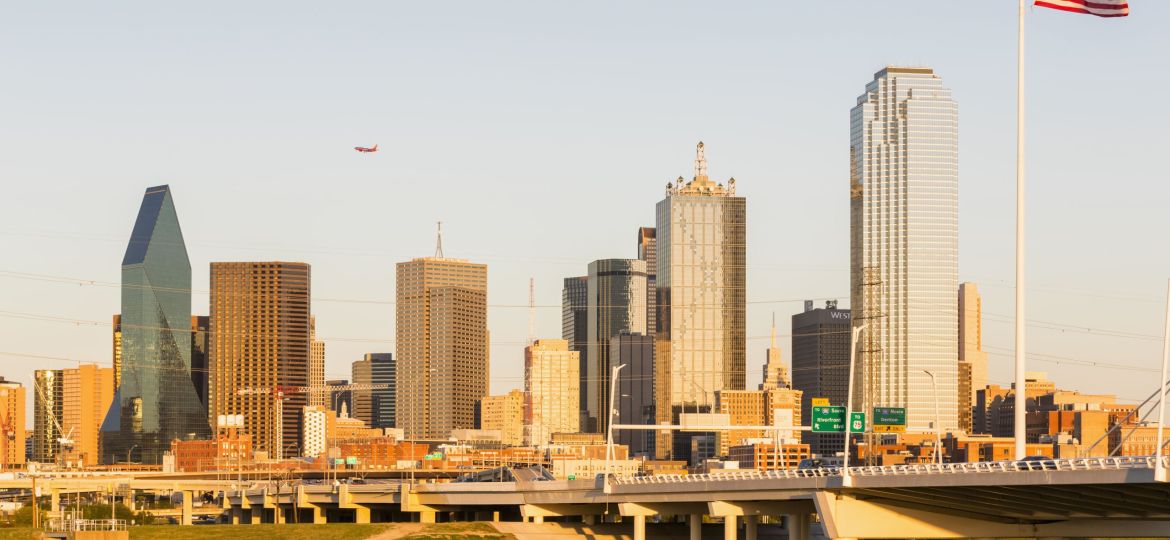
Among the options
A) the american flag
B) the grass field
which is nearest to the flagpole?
the american flag

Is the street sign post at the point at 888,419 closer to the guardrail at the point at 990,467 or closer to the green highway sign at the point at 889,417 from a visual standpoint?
the green highway sign at the point at 889,417

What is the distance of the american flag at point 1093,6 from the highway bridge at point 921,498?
23.3 metres

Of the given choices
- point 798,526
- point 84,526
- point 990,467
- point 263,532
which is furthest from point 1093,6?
point 84,526

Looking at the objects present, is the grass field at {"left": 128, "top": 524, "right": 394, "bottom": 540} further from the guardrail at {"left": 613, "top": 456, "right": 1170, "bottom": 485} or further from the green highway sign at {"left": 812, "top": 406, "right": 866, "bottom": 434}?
the green highway sign at {"left": 812, "top": 406, "right": 866, "bottom": 434}

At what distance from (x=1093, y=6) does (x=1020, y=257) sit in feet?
51.7

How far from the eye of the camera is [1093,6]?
86.8 meters

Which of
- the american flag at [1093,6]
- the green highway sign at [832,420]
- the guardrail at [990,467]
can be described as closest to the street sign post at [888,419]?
the green highway sign at [832,420]

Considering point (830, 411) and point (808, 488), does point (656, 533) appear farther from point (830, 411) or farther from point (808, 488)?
point (808, 488)

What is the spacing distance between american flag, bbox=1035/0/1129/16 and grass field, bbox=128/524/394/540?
78236 mm

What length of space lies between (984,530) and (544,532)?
51101 millimetres

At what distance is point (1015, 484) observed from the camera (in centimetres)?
9188

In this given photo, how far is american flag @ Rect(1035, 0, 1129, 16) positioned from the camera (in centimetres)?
8638

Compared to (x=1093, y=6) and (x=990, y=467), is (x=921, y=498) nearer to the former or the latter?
(x=990, y=467)

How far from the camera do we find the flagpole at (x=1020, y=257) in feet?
310
